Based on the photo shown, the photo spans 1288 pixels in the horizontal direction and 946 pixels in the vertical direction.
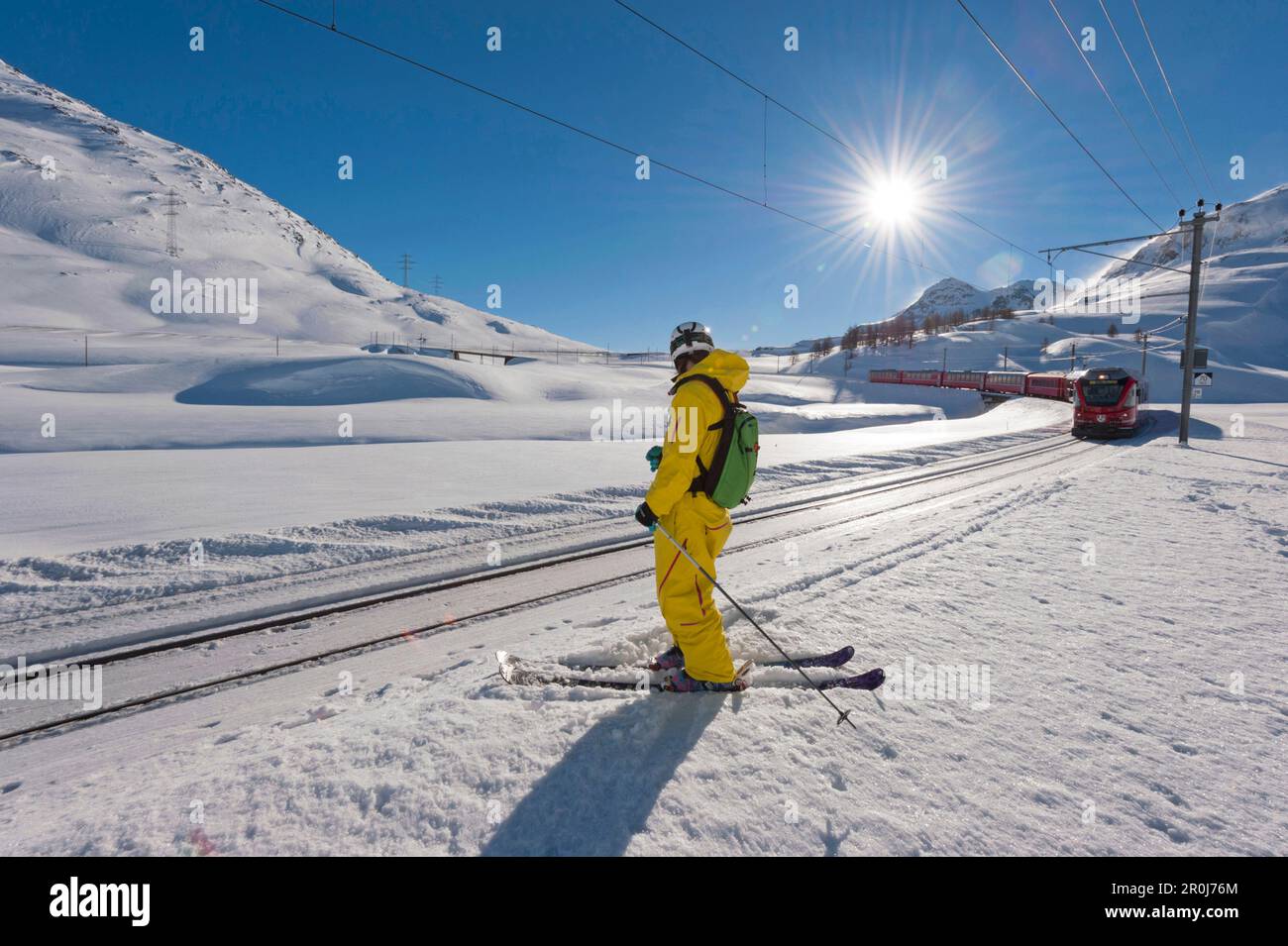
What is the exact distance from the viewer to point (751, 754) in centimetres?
280

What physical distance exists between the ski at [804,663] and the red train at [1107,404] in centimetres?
2349

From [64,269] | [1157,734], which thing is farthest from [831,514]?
[64,269]

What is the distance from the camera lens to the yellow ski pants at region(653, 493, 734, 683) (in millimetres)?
→ 3346

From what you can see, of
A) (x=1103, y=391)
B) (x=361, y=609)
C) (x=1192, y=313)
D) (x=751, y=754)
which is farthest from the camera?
(x=1103, y=391)

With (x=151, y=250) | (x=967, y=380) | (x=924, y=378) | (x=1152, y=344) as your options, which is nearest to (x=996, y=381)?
(x=967, y=380)

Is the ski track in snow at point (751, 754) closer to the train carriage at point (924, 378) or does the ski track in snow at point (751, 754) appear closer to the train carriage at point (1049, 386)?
the train carriage at point (1049, 386)

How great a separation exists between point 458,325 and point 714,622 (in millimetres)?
134038

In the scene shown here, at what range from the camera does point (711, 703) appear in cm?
329

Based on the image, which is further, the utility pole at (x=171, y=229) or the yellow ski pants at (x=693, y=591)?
the utility pole at (x=171, y=229)

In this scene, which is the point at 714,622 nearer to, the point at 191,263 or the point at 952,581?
the point at 952,581

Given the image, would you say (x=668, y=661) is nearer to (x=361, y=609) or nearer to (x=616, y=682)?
(x=616, y=682)

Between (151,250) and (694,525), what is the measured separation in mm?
142783

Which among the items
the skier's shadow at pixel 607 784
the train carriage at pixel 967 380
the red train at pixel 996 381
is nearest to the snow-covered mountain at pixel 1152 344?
the red train at pixel 996 381

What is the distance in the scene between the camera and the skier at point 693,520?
3.19 meters
